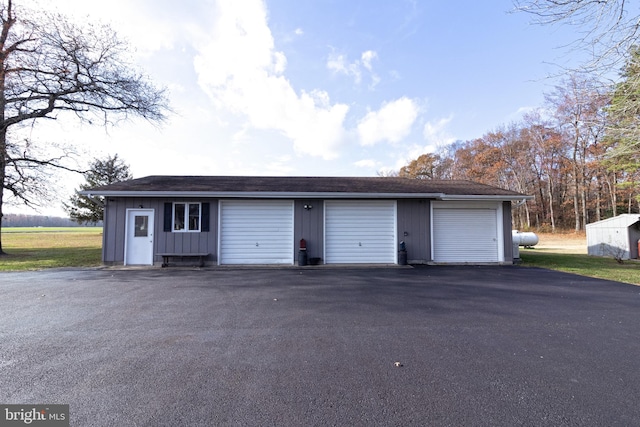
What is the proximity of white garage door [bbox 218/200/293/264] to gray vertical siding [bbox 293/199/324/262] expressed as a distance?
0.22 meters

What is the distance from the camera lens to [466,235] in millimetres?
10336

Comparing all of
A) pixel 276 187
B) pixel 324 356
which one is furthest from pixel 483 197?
pixel 324 356

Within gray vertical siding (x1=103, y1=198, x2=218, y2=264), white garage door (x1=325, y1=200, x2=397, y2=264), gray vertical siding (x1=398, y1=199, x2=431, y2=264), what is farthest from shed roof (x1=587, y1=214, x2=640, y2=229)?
gray vertical siding (x1=103, y1=198, x2=218, y2=264)

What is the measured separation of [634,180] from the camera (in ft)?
65.5

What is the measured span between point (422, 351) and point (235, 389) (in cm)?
199

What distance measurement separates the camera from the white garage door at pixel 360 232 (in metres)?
9.99

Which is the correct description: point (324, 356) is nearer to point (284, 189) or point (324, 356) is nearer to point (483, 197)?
point (284, 189)

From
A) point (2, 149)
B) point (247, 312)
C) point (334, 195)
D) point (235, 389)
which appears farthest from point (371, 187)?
point (2, 149)

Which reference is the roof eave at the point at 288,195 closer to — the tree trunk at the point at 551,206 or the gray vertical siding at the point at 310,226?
the gray vertical siding at the point at 310,226

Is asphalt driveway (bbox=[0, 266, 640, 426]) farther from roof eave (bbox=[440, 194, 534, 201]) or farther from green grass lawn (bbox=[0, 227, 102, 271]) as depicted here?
roof eave (bbox=[440, 194, 534, 201])

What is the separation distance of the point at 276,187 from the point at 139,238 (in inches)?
198

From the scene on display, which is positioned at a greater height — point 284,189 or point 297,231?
point 284,189

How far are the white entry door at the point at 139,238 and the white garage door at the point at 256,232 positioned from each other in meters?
2.45

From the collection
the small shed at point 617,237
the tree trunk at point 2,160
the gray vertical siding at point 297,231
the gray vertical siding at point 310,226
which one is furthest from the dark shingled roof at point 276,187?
the tree trunk at point 2,160
